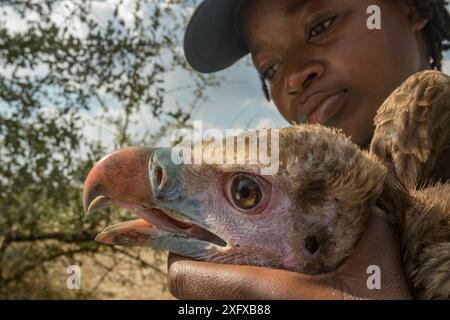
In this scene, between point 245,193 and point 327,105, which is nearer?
point 245,193

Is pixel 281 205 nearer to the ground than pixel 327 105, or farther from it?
nearer to the ground

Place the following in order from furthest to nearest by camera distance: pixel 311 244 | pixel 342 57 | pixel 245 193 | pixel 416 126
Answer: pixel 342 57
pixel 416 126
pixel 245 193
pixel 311 244

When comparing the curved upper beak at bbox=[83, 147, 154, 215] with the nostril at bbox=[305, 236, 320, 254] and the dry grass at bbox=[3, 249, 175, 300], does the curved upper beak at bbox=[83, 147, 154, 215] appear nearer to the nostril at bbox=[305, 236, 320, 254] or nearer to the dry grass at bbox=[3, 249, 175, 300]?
the nostril at bbox=[305, 236, 320, 254]

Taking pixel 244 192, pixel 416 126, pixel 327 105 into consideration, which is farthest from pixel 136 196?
pixel 327 105

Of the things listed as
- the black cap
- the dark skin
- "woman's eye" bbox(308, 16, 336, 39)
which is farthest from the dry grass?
"woman's eye" bbox(308, 16, 336, 39)

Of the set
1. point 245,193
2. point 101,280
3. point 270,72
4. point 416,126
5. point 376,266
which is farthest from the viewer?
point 101,280

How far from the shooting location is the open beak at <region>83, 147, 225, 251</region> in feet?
6.36

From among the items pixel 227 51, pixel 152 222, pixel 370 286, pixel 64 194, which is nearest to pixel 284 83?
pixel 227 51

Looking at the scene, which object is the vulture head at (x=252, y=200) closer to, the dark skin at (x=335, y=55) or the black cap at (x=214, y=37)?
the dark skin at (x=335, y=55)

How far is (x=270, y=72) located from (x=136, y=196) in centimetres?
224

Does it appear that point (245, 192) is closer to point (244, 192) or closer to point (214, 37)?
point (244, 192)

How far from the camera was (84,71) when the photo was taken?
20.5 feet

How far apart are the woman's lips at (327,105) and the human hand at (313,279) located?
5.15 ft

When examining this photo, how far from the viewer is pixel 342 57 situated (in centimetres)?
329
